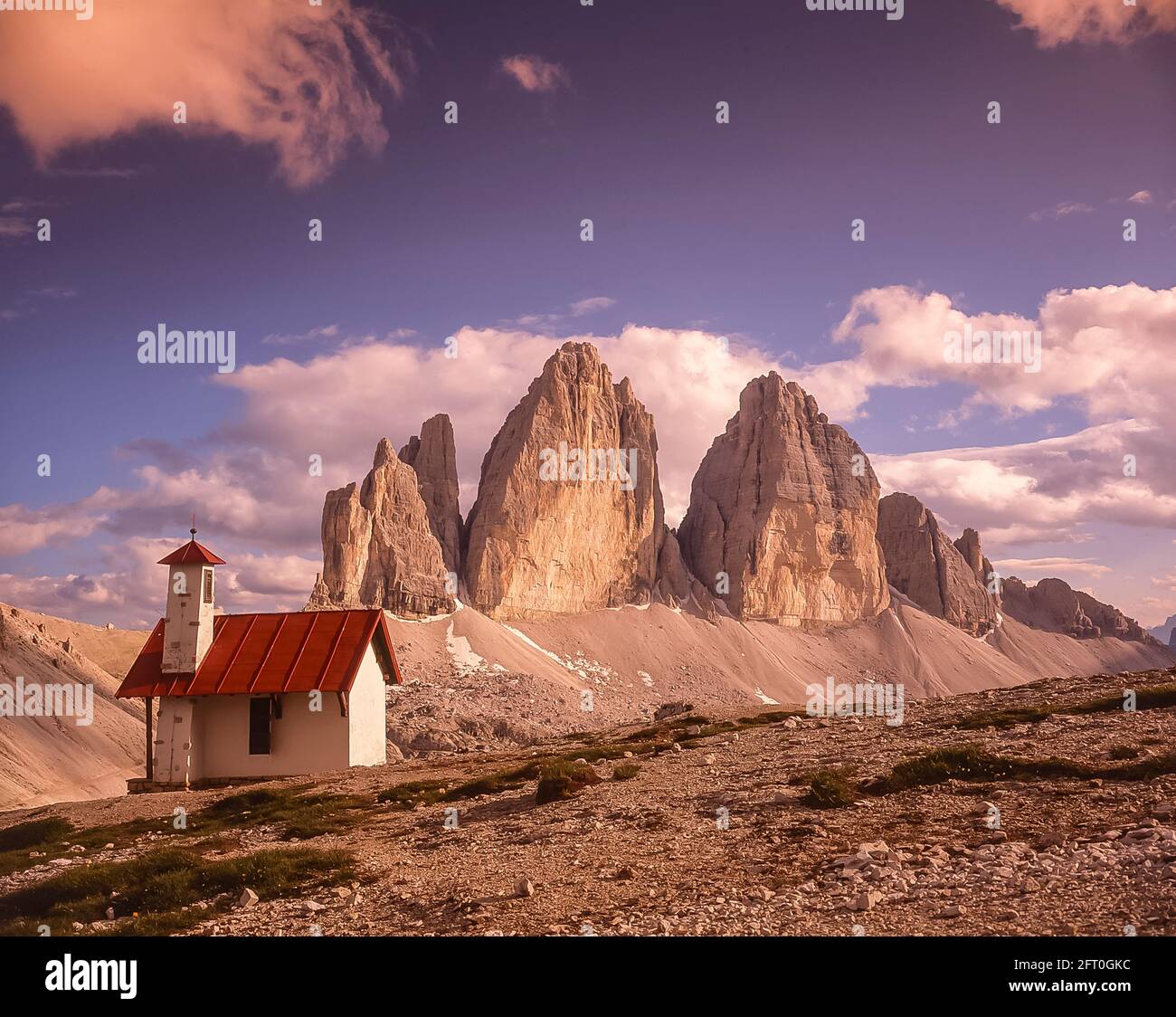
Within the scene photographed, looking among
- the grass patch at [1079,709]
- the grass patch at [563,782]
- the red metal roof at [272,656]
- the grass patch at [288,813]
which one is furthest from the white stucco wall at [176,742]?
the grass patch at [1079,709]

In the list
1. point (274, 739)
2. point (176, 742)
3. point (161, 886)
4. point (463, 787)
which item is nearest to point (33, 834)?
point (176, 742)

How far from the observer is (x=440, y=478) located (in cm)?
15350

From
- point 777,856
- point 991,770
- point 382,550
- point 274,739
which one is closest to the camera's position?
point 777,856

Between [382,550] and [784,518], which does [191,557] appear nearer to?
[382,550]

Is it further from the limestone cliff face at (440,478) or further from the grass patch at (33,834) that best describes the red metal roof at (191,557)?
the limestone cliff face at (440,478)

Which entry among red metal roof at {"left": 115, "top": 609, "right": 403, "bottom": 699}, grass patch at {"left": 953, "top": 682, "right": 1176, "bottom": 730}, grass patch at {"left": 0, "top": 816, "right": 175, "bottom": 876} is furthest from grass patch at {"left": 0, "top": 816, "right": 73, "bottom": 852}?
grass patch at {"left": 953, "top": 682, "right": 1176, "bottom": 730}

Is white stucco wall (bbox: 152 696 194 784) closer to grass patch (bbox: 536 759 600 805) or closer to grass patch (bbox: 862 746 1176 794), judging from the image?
grass patch (bbox: 536 759 600 805)

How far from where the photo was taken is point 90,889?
15.5 m

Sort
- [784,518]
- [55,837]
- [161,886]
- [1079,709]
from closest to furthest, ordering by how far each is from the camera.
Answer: [161,886]
[55,837]
[1079,709]
[784,518]

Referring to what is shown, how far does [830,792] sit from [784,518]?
16287 cm

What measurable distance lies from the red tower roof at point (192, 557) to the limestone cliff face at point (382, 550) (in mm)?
87604

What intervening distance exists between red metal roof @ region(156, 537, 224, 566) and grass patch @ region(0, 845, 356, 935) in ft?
63.3
